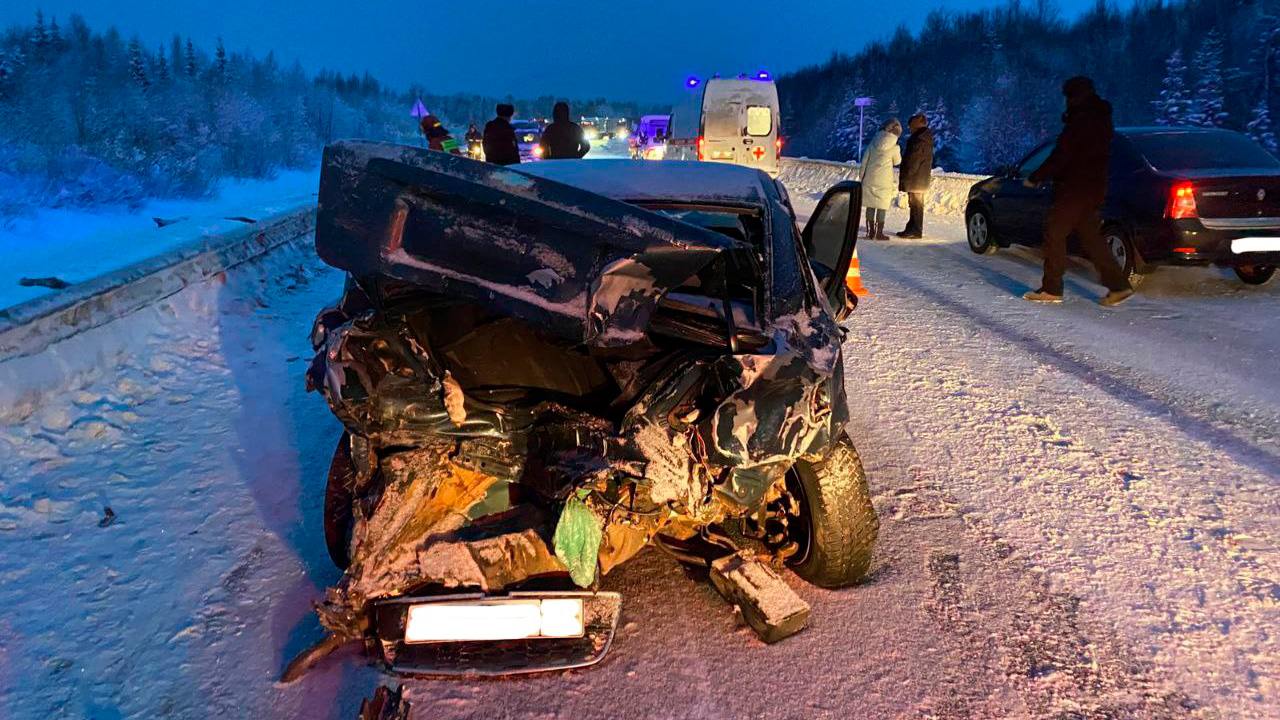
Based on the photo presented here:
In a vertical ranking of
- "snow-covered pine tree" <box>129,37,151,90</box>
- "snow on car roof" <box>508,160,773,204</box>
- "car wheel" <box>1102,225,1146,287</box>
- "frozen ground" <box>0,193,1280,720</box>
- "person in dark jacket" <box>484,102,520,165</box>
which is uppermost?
"snow-covered pine tree" <box>129,37,151,90</box>

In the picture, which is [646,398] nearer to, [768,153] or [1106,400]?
[1106,400]

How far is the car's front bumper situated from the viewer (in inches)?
91.5

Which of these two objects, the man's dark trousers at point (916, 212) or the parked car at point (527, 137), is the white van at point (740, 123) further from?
the parked car at point (527, 137)

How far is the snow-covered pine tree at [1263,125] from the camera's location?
4256cm

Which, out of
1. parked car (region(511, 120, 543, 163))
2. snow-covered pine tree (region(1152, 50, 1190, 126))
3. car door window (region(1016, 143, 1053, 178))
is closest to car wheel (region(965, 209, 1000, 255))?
car door window (region(1016, 143, 1053, 178))

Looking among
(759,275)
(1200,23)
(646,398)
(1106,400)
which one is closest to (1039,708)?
(646,398)

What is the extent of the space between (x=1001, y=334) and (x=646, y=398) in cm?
496

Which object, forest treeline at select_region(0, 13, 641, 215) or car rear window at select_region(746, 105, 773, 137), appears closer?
forest treeline at select_region(0, 13, 641, 215)

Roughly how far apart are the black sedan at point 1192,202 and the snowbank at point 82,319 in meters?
7.78

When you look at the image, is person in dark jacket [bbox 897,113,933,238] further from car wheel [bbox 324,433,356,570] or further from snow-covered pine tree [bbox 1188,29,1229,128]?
snow-covered pine tree [bbox 1188,29,1229,128]

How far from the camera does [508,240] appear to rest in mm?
2354

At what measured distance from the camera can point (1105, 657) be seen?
2504 mm

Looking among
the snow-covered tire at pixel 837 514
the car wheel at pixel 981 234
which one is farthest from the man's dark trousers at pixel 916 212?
the snow-covered tire at pixel 837 514

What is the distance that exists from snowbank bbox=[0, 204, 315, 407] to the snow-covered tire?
417 cm
